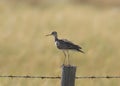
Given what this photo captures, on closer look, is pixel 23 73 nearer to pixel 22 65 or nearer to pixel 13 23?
pixel 22 65

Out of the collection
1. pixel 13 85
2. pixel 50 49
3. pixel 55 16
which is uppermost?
pixel 55 16

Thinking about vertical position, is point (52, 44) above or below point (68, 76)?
above

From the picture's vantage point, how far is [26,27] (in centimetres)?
1811

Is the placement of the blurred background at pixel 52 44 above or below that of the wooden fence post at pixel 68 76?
above

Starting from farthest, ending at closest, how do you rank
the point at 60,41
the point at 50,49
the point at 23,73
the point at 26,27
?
the point at 26,27 < the point at 50,49 < the point at 23,73 < the point at 60,41

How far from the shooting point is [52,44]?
52.8 ft

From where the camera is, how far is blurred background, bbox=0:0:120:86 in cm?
1287

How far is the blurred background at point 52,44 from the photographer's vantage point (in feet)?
42.2

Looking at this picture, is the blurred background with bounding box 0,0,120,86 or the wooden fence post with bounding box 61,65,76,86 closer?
the wooden fence post with bounding box 61,65,76,86

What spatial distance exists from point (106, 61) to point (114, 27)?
17.7 ft

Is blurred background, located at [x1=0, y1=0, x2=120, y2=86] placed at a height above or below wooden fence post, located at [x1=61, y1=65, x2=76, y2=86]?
above

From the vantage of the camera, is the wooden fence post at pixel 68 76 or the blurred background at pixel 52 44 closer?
the wooden fence post at pixel 68 76

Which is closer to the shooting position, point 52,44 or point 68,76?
point 68,76

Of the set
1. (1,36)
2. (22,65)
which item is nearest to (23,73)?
(22,65)
